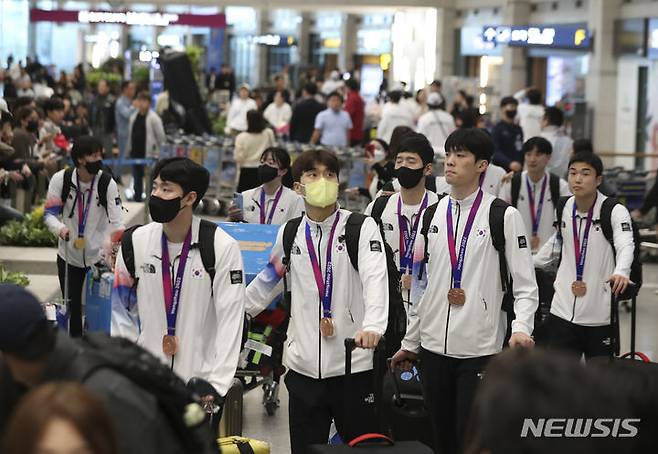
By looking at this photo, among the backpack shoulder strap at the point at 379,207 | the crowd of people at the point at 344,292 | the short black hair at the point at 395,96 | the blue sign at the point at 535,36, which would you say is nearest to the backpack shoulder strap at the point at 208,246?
the crowd of people at the point at 344,292

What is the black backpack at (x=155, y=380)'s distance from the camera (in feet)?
11.9

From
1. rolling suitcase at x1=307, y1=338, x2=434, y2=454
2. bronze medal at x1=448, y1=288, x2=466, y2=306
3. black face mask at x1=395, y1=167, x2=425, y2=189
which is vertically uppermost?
black face mask at x1=395, y1=167, x2=425, y2=189

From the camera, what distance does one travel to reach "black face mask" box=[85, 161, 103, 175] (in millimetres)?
10523

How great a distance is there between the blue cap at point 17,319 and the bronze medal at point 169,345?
219 centimetres

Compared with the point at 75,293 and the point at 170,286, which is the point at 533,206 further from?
the point at 170,286

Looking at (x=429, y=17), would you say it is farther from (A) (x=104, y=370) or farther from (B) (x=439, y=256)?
(A) (x=104, y=370)

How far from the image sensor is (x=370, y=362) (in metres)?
6.60

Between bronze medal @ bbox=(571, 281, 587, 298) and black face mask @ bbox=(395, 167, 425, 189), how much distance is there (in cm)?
119

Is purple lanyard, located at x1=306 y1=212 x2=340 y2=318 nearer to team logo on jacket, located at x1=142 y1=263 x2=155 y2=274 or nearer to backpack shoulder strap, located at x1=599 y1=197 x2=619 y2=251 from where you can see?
team logo on jacket, located at x1=142 y1=263 x2=155 y2=274

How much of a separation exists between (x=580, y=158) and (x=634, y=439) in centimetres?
577

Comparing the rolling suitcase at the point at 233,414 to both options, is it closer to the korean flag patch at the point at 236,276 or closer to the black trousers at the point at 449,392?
the black trousers at the point at 449,392

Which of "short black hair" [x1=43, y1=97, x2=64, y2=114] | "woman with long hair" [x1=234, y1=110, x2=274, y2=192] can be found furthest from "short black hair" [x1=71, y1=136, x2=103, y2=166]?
"short black hair" [x1=43, y1=97, x2=64, y2=114]

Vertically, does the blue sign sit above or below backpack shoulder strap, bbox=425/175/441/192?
above

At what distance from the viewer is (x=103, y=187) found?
419 inches
